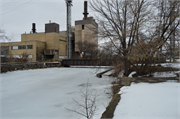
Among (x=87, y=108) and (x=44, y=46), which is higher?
(x=44, y=46)

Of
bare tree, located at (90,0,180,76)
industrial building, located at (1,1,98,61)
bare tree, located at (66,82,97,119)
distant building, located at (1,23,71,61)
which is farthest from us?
distant building, located at (1,23,71,61)

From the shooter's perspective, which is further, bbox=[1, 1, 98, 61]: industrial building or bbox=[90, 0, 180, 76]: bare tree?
bbox=[1, 1, 98, 61]: industrial building

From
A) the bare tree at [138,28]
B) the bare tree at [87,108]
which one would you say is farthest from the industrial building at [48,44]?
the bare tree at [87,108]

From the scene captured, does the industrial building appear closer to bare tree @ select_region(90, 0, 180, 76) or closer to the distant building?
the distant building

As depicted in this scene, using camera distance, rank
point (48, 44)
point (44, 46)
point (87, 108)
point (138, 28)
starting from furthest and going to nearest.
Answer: point (44, 46) < point (48, 44) < point (138, 28) < point (87, 108)

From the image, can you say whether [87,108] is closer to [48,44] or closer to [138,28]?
[138,28]

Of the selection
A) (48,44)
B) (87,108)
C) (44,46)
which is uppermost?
(48,44)

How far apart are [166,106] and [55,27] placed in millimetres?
49648

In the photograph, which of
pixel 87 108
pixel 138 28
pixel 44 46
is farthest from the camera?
pixel 44 46

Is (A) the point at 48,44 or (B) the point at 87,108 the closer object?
(B) the point at 87,108

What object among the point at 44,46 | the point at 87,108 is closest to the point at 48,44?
the point at 44,46

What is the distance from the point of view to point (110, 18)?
12.1 metres

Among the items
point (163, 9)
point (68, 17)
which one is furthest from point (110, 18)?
point (68, 17)

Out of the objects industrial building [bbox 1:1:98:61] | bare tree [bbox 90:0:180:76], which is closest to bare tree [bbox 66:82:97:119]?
bare tree [bbox 90:0:180:76]
